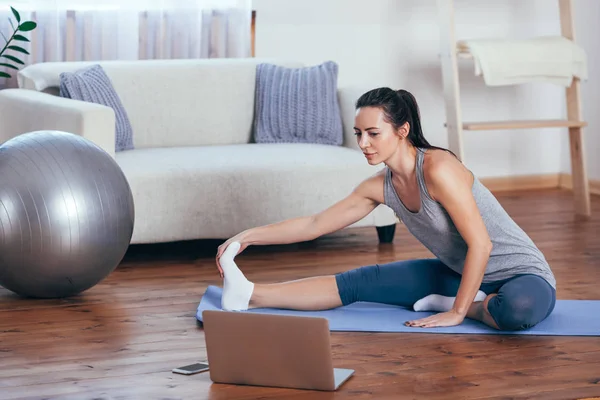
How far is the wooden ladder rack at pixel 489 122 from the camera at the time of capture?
433 centimetres

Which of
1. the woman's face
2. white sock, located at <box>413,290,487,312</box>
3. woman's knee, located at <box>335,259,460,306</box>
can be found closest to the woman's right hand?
woman's knee, located at <box>335,259,460,306</box>

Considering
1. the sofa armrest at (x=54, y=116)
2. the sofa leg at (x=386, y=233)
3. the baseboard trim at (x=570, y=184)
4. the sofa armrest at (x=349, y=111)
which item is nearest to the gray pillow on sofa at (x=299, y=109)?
the sofa armrest at (x=349, y=111)

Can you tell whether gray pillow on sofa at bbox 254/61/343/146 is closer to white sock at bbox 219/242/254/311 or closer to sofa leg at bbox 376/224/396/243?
sofa leg at bbox 376/224/396/243

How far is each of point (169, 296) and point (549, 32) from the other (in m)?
3.07

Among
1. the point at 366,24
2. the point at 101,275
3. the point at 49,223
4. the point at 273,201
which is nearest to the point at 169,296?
the point at 101,275

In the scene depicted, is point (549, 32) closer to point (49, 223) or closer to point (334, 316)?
point (334, 316)

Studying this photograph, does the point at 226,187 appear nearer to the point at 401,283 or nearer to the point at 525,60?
the point at 401,283

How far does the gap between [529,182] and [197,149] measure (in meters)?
2.23

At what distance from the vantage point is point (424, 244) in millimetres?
2684

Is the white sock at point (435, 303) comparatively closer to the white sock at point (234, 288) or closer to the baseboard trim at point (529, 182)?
the white sock at point (234, 288)

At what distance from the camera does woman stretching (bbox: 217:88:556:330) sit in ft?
8.18

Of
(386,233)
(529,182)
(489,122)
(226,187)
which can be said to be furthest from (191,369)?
(529,182)

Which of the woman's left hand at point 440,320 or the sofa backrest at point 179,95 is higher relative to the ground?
the sofa backrest at point 179,95

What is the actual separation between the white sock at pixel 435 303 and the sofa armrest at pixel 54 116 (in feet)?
4.08
